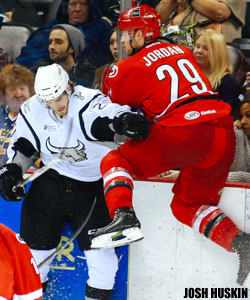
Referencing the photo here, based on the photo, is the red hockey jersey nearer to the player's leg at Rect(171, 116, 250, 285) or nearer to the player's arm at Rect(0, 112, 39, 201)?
the player's leg at Rect(171, 116, 250, 285)

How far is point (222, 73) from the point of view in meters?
3.74

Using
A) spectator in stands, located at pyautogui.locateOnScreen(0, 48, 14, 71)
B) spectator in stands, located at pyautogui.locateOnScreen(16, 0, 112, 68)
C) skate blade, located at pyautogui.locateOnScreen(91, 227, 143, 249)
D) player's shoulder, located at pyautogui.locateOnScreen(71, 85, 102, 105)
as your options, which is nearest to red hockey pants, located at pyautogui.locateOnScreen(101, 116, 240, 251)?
skate blade, located at pyautogui.locateOnScreen(91, 227, 143, 249)

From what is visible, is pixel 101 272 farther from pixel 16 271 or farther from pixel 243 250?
pixel 16 271

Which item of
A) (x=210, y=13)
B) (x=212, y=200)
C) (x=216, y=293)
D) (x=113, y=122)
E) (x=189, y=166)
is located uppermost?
(x=210, y=13)

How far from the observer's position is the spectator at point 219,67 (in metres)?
3.73

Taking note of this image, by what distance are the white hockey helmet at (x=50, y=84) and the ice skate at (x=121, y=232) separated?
67cm

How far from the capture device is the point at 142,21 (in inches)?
130

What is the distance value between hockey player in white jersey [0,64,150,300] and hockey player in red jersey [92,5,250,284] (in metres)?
0.20

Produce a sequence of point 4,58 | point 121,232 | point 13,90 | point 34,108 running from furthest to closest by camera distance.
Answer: point 4,58
point 13,90
point 34,108
point 121,232

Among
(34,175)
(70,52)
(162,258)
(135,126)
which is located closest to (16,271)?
(135,126)

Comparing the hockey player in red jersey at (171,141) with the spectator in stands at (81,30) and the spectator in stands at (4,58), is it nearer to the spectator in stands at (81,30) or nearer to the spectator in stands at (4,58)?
the spectator in stands at (81,30)

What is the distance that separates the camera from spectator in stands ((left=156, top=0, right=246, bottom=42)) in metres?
3.81

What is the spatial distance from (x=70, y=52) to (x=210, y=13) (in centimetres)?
88

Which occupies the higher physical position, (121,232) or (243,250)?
(121,232)
